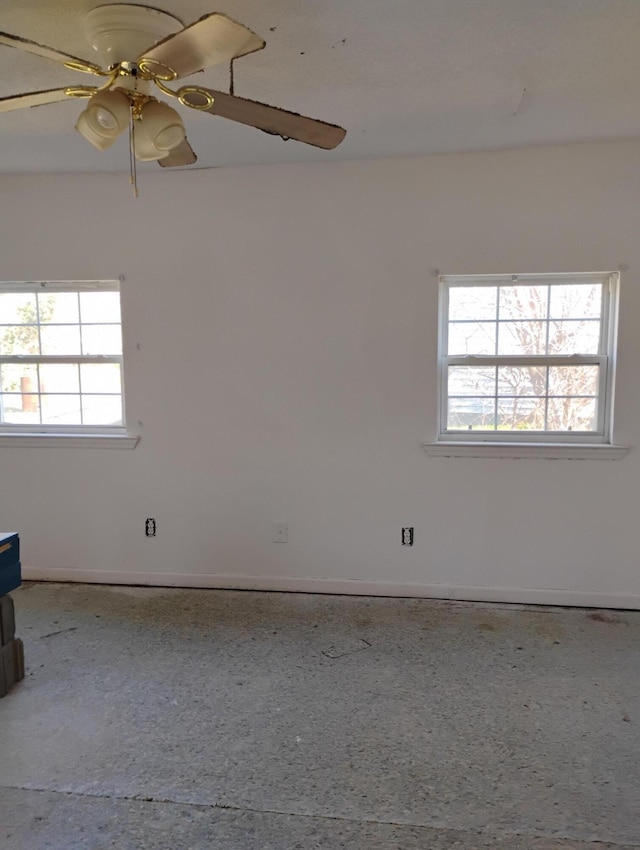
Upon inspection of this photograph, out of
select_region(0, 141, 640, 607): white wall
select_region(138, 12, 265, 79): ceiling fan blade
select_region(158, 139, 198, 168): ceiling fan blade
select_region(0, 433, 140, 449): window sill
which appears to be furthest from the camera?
select_region(0, 433, 140, 449): window sill

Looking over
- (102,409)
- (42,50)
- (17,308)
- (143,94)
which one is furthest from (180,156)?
(17,308)

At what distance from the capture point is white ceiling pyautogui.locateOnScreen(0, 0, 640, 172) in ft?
5.30

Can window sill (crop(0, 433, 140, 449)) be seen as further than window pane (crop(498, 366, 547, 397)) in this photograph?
Yes

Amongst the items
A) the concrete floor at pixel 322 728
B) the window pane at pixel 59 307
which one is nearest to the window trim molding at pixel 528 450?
the concrete floor at pixel 322 728

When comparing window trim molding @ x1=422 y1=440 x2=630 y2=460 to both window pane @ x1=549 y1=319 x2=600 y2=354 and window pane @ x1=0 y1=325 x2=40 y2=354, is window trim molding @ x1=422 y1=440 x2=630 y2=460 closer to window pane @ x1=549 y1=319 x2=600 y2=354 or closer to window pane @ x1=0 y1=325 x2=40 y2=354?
window pane @ x1=549 y1=319 x2=600 y2=354

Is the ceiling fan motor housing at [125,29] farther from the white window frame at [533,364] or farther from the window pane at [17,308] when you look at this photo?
the window pane at [17,308]

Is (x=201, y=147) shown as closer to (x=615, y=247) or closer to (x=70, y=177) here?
(x=70, y=177)

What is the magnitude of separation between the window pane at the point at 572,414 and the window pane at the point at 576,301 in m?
0.44

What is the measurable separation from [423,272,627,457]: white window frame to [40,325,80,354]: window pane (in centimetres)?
211

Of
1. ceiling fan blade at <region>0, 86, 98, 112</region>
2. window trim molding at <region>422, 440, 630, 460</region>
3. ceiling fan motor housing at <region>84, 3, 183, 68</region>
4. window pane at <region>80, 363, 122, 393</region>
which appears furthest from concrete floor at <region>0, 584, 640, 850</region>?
ceiling fan motor housing at <region>84, 3, 183, 68</region>

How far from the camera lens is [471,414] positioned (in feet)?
9.86

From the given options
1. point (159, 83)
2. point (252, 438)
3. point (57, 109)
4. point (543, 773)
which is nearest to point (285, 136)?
point (159, 83)

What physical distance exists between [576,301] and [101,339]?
2.65 m

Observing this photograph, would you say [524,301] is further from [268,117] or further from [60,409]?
[60,409]
